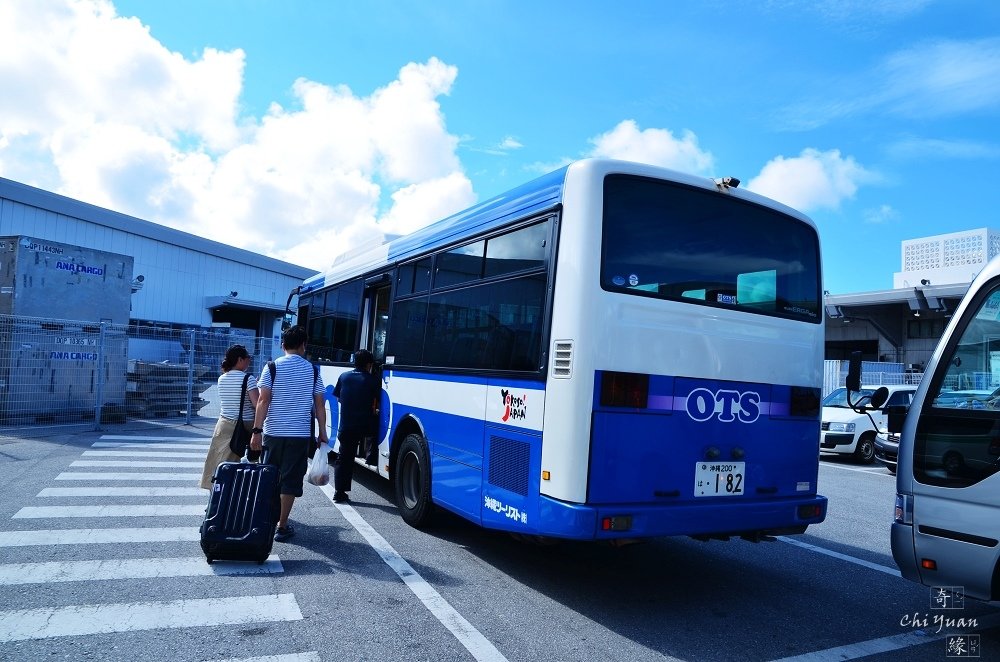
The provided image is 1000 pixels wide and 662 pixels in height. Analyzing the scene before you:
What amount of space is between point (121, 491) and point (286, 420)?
3453mm

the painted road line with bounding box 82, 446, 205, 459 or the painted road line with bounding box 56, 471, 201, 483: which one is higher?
the painted road line with bounding box 56, 471, 201, 483

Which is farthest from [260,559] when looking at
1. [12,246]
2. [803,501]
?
[12,246]

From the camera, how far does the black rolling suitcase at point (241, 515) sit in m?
5.45

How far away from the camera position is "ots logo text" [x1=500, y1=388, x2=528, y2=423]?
491cm

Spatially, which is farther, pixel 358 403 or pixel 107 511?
pixel 358 403

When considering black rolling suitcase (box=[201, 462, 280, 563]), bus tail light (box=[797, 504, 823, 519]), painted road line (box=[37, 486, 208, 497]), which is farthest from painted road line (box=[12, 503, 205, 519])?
bus tail light (box=[797, 504, 823, 519])

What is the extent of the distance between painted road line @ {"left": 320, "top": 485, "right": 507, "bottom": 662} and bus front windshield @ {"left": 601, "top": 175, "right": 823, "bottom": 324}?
246cm

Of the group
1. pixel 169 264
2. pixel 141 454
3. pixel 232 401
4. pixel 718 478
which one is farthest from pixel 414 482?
pixel 169 264

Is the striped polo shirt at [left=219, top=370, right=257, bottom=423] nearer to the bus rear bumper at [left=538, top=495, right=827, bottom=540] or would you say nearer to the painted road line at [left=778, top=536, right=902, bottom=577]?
the bus rear bumper at [left=538, top=495, right=827, bottom=540]

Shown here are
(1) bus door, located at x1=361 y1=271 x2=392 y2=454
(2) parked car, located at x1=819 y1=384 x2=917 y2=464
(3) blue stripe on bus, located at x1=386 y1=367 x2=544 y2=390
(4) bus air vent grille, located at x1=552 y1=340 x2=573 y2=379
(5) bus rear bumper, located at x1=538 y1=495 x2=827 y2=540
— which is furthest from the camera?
(2) parked car, located at x1=819 y1=384 x2=917 y2=464

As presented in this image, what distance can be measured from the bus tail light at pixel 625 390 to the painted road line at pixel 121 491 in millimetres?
5962

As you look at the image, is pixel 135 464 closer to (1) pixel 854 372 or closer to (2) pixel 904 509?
(1) pixel 854 372

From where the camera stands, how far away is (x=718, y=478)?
493 centimetres

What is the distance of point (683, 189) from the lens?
16.9ft
